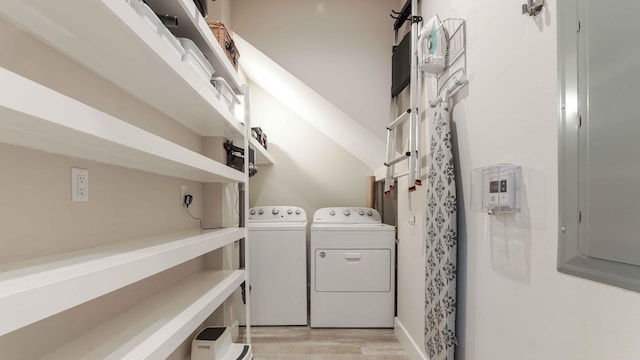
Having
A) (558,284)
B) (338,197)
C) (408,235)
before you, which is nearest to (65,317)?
(558,284)

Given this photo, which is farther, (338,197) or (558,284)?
(338,197)

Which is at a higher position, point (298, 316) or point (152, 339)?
point (152, 339)

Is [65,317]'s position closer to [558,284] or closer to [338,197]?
[558,284]

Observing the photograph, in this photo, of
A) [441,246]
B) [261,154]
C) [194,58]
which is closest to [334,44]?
[261,154]

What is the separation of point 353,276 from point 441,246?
1207 mm

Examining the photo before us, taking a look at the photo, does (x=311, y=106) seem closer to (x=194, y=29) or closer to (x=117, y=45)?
(x=194, y=29)

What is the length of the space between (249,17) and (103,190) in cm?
190

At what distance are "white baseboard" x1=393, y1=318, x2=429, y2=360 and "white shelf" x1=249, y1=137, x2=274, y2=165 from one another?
175 centimetres

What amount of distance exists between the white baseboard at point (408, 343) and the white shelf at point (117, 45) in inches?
70.7

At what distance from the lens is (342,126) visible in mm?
2635

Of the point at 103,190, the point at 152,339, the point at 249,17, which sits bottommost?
the point at 152,339

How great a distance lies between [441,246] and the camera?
1.28 m

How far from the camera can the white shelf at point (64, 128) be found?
47 cm

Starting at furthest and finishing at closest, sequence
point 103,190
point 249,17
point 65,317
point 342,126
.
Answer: point 342,126 → point 249,17 → point 103,190 → point 65,317
